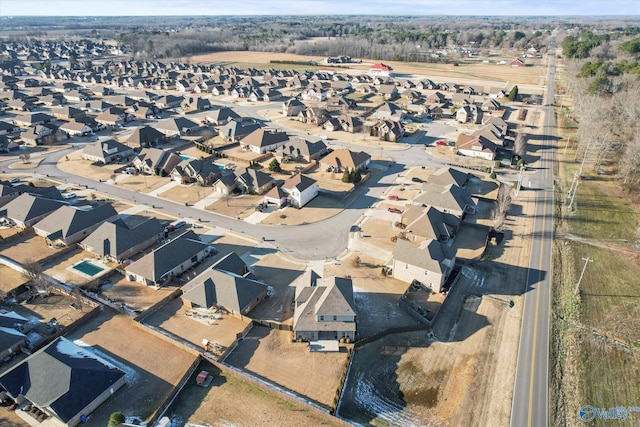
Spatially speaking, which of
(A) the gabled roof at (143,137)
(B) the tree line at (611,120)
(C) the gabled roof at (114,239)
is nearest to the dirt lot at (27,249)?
(C) the gabled roof at (114,239)

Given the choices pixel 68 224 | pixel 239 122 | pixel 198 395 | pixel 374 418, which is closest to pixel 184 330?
pixel 198 395

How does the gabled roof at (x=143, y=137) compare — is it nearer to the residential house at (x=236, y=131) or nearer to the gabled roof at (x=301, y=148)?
the residential house at (x=236, y=131)

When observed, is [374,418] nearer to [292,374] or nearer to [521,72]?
[292,374]

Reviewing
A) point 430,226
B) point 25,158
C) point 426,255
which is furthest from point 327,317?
point 25,158

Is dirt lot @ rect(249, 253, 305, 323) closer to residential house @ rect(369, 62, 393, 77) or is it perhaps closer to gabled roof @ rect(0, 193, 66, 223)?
gabled roof @ rect(0, 193, 66, 223)

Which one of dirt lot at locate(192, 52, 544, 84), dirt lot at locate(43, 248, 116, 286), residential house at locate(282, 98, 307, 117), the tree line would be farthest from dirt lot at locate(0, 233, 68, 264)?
dirt lot at locate(192, 52, 544, 84)

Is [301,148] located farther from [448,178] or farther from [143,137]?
[143,137]
